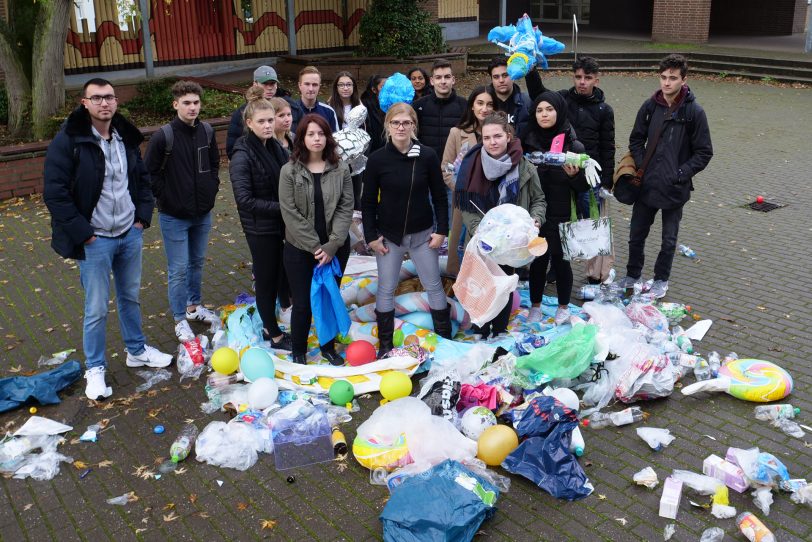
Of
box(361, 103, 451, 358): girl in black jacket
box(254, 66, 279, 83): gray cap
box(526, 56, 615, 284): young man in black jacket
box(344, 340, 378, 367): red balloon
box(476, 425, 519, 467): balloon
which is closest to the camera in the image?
box(476, 425, 519, 467): balloon

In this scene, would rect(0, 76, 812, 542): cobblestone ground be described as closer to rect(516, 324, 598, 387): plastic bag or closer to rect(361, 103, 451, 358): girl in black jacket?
rect(516, 324, 598, 387): plastic bag

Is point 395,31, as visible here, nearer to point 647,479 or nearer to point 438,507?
point 647,479

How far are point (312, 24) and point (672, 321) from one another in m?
15.7

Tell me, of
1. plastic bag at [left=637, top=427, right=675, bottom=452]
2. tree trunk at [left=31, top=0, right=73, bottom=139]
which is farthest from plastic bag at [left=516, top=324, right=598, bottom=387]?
tree trunk at [left=31, top=0, right=73, bottom=139]

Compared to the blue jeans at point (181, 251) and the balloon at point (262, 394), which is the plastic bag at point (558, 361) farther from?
the blue jeans at point (181, 251)

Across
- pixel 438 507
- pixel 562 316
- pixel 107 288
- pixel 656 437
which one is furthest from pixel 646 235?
pixel 107 288

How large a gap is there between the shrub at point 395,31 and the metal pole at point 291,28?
210cm

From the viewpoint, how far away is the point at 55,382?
17.5ft

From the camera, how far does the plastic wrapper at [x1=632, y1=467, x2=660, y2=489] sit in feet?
13.9

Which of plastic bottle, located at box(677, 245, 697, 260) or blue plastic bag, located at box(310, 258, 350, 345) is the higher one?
blue plastic bag, located at box(310, 258, 350, 345)

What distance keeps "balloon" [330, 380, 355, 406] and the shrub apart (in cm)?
1360

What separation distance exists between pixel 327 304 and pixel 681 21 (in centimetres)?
2080

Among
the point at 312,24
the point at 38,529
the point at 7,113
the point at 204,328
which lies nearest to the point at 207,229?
the point at 204,328

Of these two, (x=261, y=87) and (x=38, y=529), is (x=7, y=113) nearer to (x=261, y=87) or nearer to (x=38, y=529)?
(x=261, y=87)
